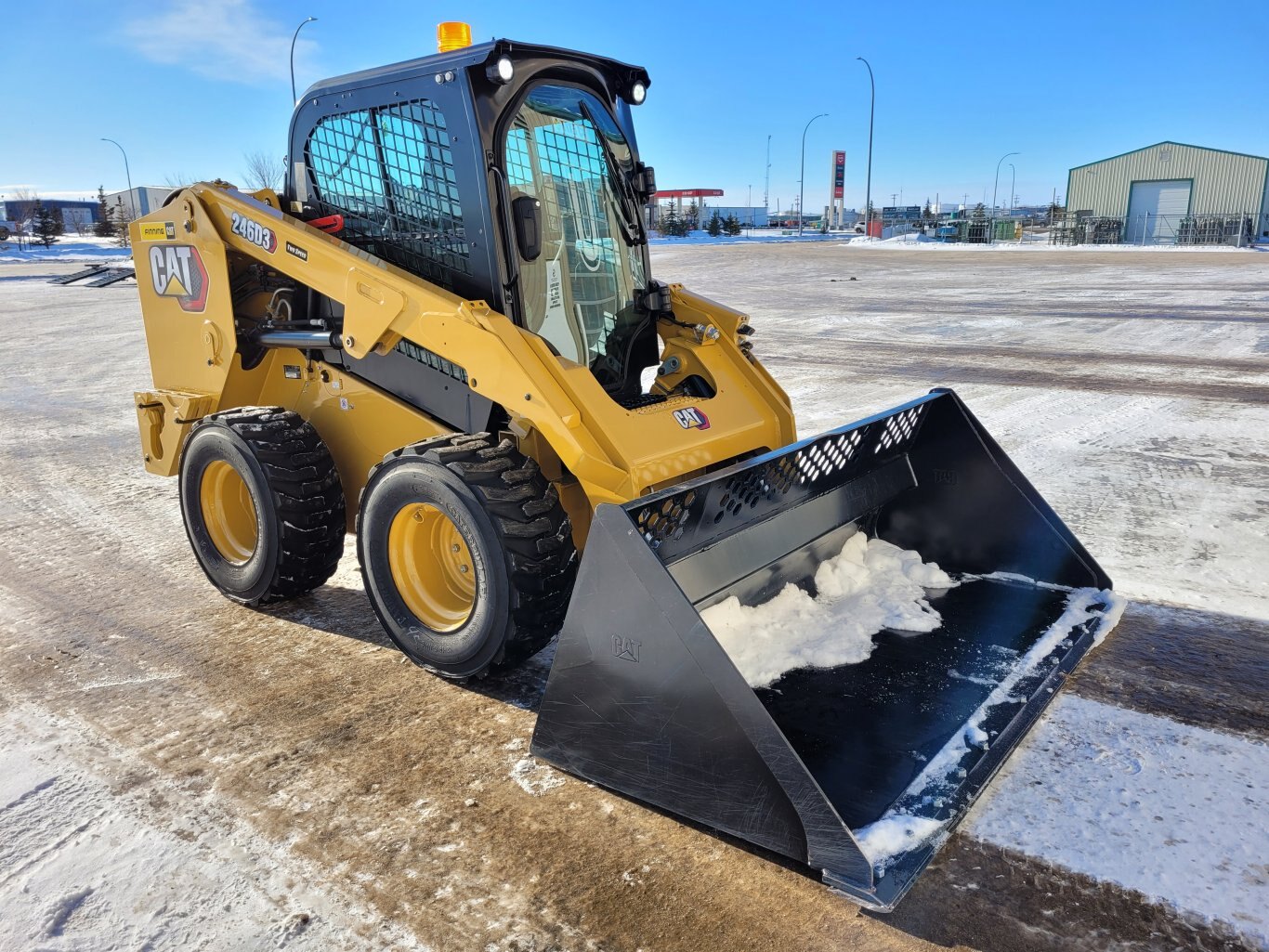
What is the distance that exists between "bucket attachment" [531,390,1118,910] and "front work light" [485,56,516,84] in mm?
1664

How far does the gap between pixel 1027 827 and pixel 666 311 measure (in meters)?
2.69

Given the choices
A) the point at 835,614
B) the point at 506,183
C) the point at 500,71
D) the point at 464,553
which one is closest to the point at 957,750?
the point at 835,614

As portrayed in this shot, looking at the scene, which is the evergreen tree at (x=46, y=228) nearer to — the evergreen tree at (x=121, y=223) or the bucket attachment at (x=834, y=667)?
the evergreen tree at (x=121, y=223)

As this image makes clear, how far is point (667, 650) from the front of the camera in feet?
8.63

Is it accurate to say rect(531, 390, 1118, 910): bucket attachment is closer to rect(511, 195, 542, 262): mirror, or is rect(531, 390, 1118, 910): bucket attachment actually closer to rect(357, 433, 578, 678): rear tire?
rect(357, 433, 578, 678): rear tire

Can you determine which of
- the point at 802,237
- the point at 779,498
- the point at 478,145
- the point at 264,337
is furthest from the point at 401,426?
the point at 802,237

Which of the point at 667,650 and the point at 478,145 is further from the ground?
the point at 478,145

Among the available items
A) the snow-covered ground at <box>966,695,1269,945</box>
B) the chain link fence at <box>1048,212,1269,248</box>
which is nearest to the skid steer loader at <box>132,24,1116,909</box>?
the snow-covered ground at <box>966,695,1269,945</box>

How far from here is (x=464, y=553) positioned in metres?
3.62

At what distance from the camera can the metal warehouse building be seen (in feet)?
142

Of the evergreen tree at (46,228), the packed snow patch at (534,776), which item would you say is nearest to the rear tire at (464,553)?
the packed snow patch at (534,776)

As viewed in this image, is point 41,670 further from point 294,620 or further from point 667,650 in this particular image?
point 667,650

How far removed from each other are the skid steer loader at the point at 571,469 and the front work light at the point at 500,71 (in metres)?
0.02

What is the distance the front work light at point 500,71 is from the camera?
3.39m
